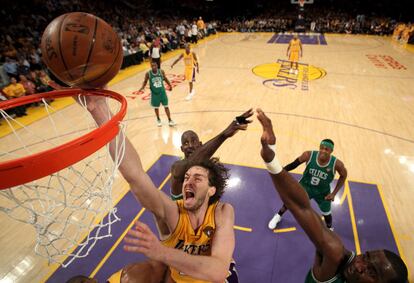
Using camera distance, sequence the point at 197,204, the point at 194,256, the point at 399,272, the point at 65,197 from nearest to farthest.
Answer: the point at 194,256 < the point at 399,272 < the point at 65,197 < the point at 197,204

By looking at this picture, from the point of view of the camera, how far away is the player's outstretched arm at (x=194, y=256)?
129cm

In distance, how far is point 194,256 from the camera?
4.85ft

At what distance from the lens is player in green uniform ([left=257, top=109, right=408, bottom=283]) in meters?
1.57

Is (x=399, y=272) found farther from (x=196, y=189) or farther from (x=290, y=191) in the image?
(x=196, y=189)

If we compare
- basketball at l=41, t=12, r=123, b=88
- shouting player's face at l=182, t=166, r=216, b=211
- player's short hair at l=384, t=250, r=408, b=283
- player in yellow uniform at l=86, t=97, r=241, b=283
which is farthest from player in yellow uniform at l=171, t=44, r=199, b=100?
player's short hair at l=384, t=250, r=408, b=283

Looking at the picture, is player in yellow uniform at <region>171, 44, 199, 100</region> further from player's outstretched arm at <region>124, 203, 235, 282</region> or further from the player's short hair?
the player's short hair

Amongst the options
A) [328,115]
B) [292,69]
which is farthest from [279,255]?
[292,69]

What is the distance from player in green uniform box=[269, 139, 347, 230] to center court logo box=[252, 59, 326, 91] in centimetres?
663

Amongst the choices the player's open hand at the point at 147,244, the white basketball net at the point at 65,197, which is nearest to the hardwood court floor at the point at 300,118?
the white basketball net at the point at 65,197

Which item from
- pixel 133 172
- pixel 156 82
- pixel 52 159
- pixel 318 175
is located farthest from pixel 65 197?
pixel 156 82

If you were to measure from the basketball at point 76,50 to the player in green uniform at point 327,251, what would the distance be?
1.13 metres

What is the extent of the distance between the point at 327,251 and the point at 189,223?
996 mm

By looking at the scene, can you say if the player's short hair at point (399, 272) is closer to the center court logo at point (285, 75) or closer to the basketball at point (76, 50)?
the basketball at point (76, 50)

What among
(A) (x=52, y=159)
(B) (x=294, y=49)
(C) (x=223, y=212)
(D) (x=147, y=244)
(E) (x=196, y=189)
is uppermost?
(A) (x=52, y=159)
